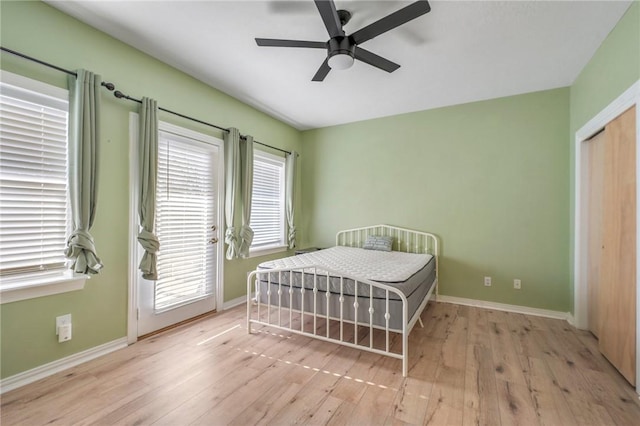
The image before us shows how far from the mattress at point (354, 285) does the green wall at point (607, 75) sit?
79.5 inches

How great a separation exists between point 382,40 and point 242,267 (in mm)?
3082

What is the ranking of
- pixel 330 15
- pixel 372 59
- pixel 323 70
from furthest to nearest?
pixel 323 70 < pixel 372 59 < pixel 330 15

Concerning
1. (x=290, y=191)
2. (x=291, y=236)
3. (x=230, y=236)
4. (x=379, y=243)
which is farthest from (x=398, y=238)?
(x=230, y=236)

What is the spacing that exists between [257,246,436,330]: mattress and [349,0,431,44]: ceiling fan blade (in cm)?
182

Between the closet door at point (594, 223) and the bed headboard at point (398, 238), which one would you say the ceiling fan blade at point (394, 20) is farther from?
the bed headboard at point (398, 238)

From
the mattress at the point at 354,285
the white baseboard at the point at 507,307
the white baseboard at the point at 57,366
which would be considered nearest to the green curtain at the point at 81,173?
the white baseboard at the point at 57,366

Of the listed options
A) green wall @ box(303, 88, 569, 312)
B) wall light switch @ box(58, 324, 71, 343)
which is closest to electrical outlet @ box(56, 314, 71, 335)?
wall light switch @ box(58, 324, 71, 343)

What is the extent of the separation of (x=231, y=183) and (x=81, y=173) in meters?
1.48

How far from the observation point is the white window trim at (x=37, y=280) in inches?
72.1

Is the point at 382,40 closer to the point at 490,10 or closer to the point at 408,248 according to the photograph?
the point at 490,10

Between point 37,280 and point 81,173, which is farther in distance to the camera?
point 81,173

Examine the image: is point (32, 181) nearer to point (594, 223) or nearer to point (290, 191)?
point (290, 191)

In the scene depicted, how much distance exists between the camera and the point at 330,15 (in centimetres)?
174

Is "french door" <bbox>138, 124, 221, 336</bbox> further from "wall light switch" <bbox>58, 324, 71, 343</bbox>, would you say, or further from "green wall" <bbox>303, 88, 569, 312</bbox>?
"green wall" <bbox>303, 88, 569, 312</bbox>
